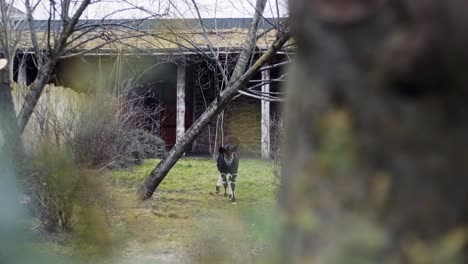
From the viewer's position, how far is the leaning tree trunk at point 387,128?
0.57 metres

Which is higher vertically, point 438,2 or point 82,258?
point 438,2

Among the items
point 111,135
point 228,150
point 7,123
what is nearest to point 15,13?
point 111,135

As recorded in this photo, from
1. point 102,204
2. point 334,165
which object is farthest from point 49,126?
point 334,165

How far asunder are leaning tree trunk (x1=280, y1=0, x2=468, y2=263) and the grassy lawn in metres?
0.25

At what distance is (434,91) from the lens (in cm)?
58

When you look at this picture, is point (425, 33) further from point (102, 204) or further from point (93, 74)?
point (93, 74)

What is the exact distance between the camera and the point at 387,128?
61cm

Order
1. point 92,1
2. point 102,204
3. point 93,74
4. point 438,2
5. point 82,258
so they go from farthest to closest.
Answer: point 93,74 → point 92,1 → point 102,204 → point 82,258 → point 438,2

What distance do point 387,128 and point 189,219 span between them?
19.8 feet

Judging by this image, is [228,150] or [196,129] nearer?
[196,129]

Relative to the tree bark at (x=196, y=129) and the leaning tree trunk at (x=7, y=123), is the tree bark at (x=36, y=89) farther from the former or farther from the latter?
the tree bark at (x=196, y=129)

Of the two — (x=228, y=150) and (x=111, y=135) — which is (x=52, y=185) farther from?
(x=228, y=150)

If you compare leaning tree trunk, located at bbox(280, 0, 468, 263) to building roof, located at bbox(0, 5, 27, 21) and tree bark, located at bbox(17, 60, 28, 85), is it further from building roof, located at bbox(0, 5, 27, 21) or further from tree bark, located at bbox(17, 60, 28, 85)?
tree bark, located at bbox(17, 60, 28, 85)

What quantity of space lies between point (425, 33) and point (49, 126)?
6013mm
